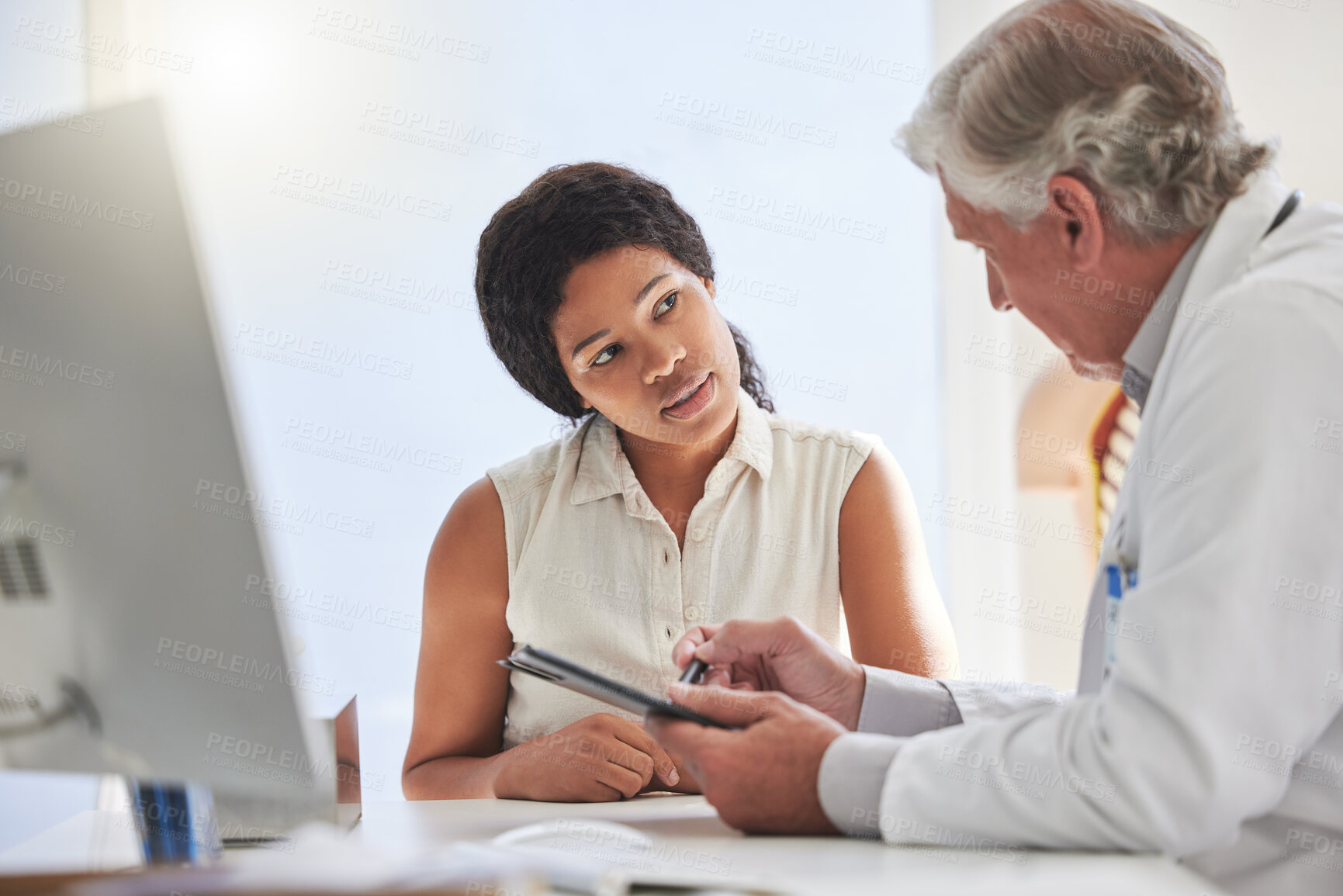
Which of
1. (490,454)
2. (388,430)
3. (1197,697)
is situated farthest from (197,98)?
(1197,697)

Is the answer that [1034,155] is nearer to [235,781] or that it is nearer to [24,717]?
[235,781]

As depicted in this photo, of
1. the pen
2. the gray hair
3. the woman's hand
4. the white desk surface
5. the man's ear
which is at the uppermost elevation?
the gray hair

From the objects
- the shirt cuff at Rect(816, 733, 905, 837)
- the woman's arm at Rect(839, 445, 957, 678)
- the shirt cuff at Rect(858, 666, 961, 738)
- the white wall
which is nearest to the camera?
the shirt cuff at Rect(816, 733, 905, 837)

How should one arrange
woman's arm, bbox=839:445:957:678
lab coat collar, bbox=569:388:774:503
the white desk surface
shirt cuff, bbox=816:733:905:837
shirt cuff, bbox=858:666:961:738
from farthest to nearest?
lab coat collar, bbox=569:388:774:503
woman's arm, bbox=839:445:957:678
shirt cuff, bbox=858:666:961:738
shirt cuff, bbox=816:733:905:837
the white desk surface

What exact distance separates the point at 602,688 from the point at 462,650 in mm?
718

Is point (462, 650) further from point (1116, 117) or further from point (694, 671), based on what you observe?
point (1116, 117)

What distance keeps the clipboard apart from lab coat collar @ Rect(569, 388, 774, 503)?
26.2 inches

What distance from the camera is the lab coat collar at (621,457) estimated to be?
5.25ft

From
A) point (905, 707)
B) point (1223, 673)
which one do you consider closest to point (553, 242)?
point (905, 707)

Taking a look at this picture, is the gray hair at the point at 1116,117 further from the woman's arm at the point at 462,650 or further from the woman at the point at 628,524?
the woman's arm at the point at 462,650

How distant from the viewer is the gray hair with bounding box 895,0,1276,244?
90 cm

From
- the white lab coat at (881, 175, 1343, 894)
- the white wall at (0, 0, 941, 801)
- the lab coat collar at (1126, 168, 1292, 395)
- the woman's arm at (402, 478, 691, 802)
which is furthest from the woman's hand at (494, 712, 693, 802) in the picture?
the white wall at (0, 0, 941, 801)

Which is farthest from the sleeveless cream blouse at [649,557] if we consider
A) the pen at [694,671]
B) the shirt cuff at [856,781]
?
the shirt cuff at [856,781]

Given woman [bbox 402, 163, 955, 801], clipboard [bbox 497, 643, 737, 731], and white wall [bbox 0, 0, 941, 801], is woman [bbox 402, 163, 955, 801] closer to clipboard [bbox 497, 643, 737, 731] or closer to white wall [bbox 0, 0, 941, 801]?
clipboard [bbox 497, 643, 737, 731]
